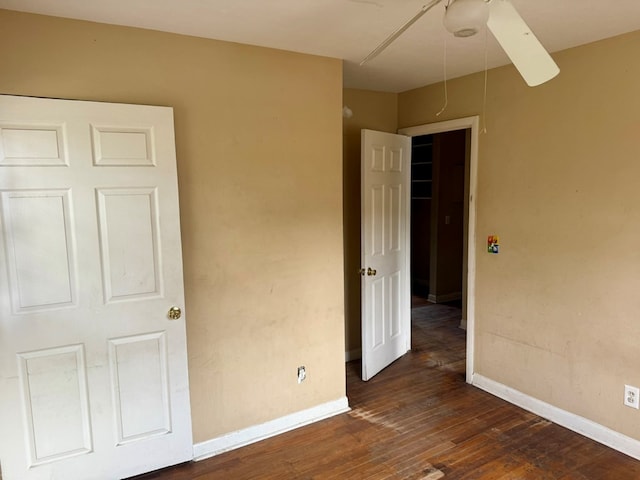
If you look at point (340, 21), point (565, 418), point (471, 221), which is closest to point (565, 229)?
point (471, 221)

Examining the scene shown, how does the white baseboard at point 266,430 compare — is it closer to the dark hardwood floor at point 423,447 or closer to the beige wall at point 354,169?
the dark hardwood floor at point 423,447

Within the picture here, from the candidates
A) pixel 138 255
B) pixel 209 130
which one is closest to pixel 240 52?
pixel 209 130

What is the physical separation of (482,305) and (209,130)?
7.78 feet

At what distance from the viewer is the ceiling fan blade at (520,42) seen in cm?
138

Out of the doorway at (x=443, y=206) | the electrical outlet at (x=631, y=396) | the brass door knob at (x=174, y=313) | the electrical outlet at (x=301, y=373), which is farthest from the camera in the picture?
the doorway at (x=443, y=206)

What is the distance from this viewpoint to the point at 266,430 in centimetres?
274

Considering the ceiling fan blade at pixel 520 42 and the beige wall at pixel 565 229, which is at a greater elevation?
the ceiling fan blade at pixel 520 42

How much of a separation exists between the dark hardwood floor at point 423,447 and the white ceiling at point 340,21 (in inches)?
94.5

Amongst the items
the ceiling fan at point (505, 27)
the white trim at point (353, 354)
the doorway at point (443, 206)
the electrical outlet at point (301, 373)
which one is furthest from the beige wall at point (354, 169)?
the ceiling fan at point (505, 27)

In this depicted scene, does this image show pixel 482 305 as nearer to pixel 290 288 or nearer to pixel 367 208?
pixel 367 208

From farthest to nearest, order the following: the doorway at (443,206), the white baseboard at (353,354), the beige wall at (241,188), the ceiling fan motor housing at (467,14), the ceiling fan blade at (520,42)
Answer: the doorway at (443,206), the white baseboard at (353,354), the beige wall at (241,188), the ceiling fan blade at (520,42), the ceiling fan motor housing at (467,14)

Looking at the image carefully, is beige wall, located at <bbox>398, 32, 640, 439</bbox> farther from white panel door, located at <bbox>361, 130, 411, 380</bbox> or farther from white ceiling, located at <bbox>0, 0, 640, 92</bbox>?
white panel door, located at <bbox>361, 130, 411, 380</bbox>

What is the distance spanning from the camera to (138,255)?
2.24m

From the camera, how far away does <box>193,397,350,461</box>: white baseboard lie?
254 centimetres
